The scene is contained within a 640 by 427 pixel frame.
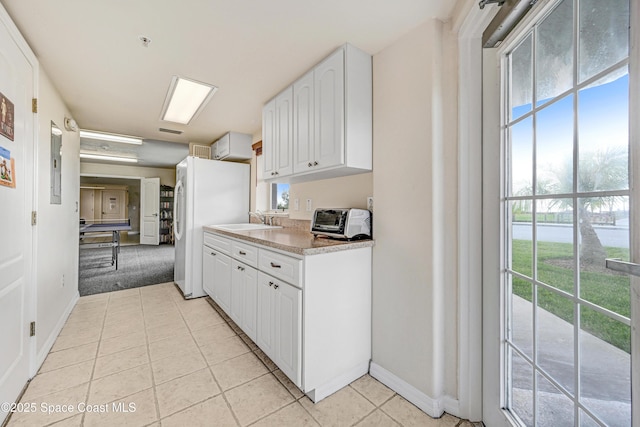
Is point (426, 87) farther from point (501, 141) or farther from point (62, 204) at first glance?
point (62, 204)

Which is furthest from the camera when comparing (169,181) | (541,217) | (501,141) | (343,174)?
(169,181)

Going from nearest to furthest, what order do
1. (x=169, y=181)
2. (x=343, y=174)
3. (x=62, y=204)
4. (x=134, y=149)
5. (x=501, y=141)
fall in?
1. (x=501, y=141)
2. (x=343, y=174)
3. (x=62, y=204)
4. (x=134, y=149)
5. (x=169, y=181)

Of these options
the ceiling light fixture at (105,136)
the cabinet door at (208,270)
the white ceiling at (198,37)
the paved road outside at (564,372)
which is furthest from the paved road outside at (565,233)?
the ceiling light fixture at (105,136)

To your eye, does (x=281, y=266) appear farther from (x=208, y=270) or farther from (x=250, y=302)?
(x=208, y=270)

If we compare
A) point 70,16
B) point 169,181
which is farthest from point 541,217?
point 169,181

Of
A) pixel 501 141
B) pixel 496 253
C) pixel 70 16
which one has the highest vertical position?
pixel 70 16

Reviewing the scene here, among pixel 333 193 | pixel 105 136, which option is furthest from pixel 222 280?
pixel 105 136

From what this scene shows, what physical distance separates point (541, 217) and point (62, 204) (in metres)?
3.56

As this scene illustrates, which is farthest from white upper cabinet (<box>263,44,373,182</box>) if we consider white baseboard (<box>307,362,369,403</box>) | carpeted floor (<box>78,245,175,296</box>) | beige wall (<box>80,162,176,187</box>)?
beige wall (<box>80,162,176,187</box>)

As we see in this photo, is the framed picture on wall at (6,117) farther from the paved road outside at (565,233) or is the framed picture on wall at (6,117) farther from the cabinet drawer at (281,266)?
the paved road outside at (565,233)

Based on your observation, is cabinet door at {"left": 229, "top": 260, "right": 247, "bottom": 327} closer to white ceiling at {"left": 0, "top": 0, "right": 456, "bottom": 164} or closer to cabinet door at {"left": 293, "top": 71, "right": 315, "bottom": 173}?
cabinet door at {"left": 293, "top": 71, "right": 315, "bottom": 173}

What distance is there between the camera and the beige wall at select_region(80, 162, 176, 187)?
710 centimetres

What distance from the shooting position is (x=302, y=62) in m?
1.95

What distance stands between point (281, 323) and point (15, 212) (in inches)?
64.0
